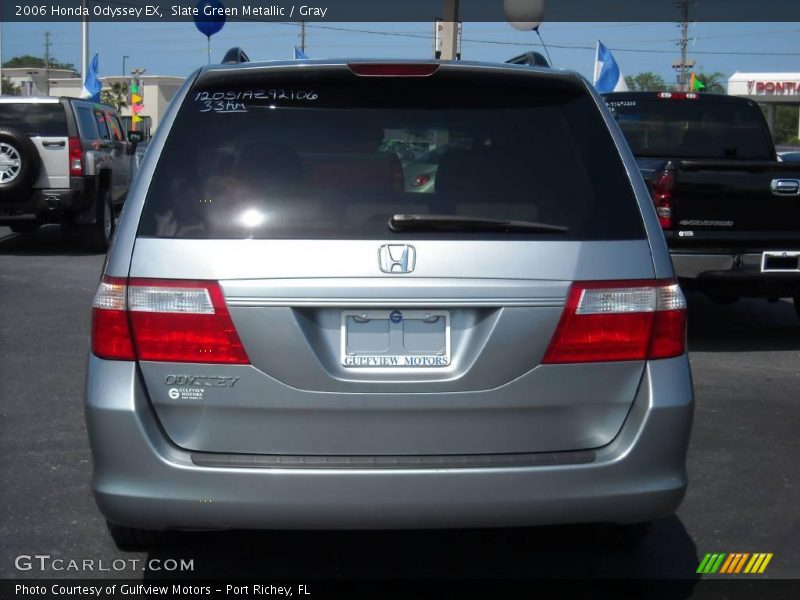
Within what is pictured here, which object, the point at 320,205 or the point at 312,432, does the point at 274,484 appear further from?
the point at 320,205

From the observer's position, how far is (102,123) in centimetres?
1600

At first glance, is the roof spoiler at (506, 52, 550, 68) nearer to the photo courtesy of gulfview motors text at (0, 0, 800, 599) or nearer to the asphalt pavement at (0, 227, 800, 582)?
the photo courtesy of gulfview motors text at (0, 0, 800, 599)

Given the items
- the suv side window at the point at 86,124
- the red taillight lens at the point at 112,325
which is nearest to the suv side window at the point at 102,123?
the suv side window at the point at 86,124

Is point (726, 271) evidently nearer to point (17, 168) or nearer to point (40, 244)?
point (17, 168)

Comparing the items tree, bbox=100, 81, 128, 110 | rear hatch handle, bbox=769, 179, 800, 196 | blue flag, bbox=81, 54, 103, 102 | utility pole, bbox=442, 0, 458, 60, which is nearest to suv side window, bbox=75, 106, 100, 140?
utility pole, bbox=442, 0, 458, 60

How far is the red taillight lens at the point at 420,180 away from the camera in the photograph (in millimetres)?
3682

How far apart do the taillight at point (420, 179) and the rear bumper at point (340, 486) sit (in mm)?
953

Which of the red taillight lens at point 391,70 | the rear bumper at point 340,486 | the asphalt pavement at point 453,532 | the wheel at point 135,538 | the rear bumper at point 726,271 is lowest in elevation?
the asphalt pavement at point 453,532

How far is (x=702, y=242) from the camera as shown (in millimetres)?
8336

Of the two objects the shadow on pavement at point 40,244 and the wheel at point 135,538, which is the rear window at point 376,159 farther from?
the shadow on pavement at point 40,244

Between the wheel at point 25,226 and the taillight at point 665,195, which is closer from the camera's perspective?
the taillight at point 665,195

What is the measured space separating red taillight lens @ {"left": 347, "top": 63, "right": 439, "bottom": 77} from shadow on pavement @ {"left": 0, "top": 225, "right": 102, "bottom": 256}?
1187 cm

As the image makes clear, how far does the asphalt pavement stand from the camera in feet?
13.7
